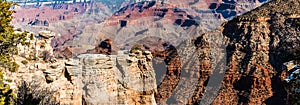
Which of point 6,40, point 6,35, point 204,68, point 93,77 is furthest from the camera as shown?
point 204,68

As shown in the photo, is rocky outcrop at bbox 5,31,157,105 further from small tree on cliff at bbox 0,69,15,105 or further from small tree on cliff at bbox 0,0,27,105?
small tree on cliff at bbox 0,69,15,105

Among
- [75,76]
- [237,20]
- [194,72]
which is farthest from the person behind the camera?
[237,20]

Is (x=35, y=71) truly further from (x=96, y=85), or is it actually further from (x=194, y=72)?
(x=194, y=72)

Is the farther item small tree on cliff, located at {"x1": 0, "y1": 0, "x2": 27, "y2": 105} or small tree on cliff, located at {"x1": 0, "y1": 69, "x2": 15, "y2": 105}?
small tree on cliff, located at {"x1": 0, "y1": 0, "x2": 27, "y2": 105}

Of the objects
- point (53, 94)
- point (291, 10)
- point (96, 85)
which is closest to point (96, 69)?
point (96, 85)

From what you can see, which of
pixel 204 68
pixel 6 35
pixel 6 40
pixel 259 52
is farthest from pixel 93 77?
pixel 204 68

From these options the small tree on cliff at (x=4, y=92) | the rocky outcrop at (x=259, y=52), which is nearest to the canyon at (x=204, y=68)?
the rocky outcrop at (x=259, y=52)

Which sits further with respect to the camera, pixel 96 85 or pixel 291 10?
pixel 291 10

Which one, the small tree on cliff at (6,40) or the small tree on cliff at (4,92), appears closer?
the small tree on cliff at (4,92)

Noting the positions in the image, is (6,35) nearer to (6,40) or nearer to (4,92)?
(6,40)

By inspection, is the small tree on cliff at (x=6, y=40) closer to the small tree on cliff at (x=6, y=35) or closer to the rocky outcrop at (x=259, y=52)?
the small tree on cliff at (x=6, y=35)

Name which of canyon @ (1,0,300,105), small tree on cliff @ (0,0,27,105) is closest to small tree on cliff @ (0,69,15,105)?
small tree on cliff @ (0,0,27,105)
